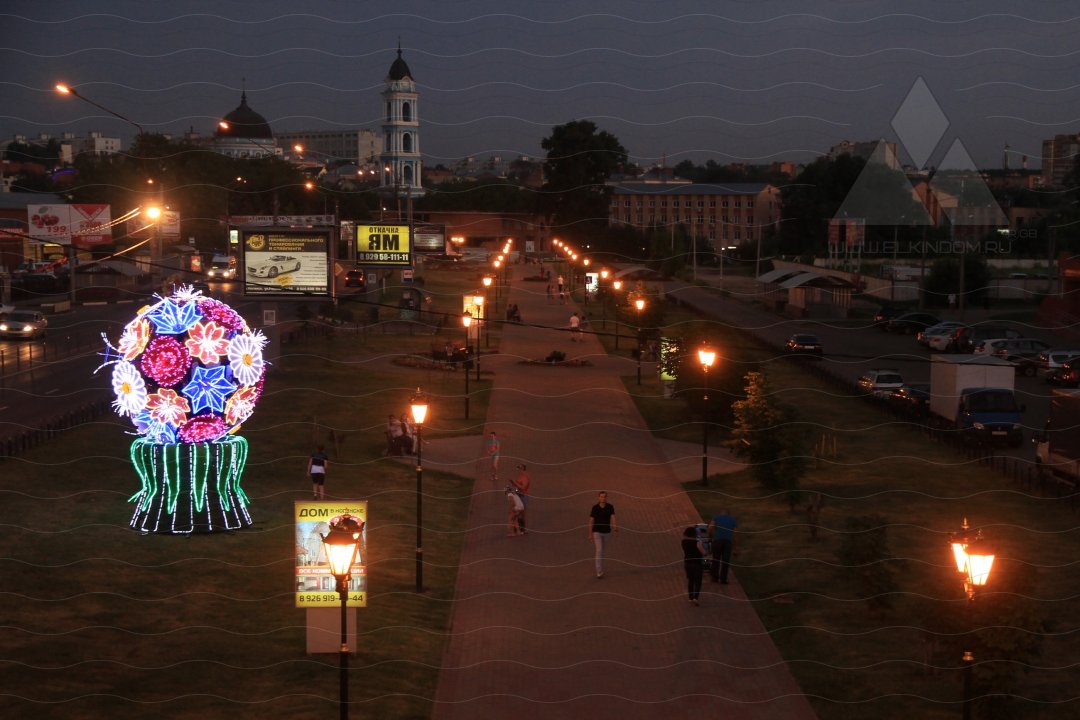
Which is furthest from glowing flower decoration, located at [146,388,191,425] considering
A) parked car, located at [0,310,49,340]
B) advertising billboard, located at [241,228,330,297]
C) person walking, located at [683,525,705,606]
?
parked car, located at [0,310,49,340]

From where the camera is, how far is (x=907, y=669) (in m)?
9.04

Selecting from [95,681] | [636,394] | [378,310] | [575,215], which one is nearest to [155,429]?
[95,681]

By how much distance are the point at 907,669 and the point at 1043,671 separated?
98 cm

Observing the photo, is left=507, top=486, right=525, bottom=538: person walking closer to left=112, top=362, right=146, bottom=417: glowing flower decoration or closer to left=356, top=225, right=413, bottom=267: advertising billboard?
left=112, top=362, right=146, bottom=417: glowing flower decoration

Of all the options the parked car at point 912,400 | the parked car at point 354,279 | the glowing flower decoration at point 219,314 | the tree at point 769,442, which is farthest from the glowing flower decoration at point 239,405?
the parked car at point 354,279

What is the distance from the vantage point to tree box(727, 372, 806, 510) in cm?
1457

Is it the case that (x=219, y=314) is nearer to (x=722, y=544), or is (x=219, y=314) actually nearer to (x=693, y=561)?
(x=693, y=561)

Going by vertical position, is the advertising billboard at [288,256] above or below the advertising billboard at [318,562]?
above

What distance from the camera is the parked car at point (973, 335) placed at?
2777 centimetres

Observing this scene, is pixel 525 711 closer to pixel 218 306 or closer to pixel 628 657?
pixel 628 657

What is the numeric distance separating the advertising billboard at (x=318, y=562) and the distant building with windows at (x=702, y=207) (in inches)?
1155

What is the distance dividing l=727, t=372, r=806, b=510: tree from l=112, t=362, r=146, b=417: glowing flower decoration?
7649mm

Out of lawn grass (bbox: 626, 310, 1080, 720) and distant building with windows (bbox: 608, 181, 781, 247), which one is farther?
distant building with windows (bbox: 608, 181, 781, 247)

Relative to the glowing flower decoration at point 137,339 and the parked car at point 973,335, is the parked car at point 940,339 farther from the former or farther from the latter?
the glowing flower decoration at point 137,339
